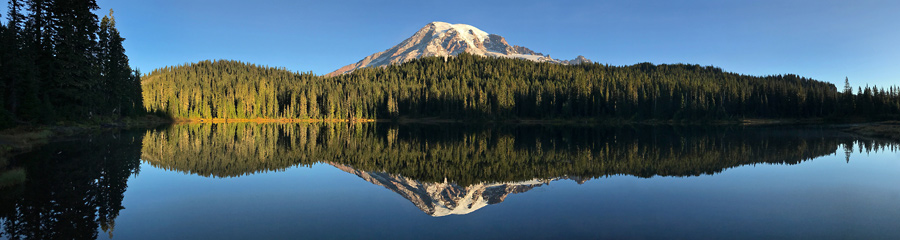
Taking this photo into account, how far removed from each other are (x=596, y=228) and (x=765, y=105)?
184 meters

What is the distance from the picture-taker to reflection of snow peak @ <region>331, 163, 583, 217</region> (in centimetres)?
1516

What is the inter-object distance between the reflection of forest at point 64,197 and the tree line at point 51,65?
68.1 ft

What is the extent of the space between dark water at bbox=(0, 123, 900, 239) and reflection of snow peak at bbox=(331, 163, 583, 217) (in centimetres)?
9

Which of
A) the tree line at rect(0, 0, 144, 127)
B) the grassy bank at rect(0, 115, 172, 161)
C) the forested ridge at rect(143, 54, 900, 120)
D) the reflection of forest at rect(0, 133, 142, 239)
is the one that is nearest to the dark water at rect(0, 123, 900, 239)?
the reflection of forest at rect(0, 133, 142, 239)

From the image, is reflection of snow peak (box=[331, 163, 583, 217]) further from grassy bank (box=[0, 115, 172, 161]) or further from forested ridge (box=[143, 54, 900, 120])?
forested ridge (box=[143, 54, 900, 120])

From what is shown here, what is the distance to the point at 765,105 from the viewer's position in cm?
15850

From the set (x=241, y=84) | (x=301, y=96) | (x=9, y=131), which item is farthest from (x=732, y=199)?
(x=241, y=84)

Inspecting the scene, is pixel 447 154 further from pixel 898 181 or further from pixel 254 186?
pixel 898 181

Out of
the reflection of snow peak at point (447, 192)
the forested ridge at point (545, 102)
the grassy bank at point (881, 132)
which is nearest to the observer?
the reflection of snow peak at point (447, 192)

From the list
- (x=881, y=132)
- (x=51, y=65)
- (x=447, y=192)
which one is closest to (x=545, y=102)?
(x=881, y=132)

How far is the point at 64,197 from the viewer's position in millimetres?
15070

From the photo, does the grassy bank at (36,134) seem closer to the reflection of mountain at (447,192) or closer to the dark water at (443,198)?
the dark water at (443,198)

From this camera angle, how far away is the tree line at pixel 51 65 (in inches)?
1764

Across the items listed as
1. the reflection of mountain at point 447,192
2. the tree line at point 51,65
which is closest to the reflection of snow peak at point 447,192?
the reflection of mountain at point 447,192
